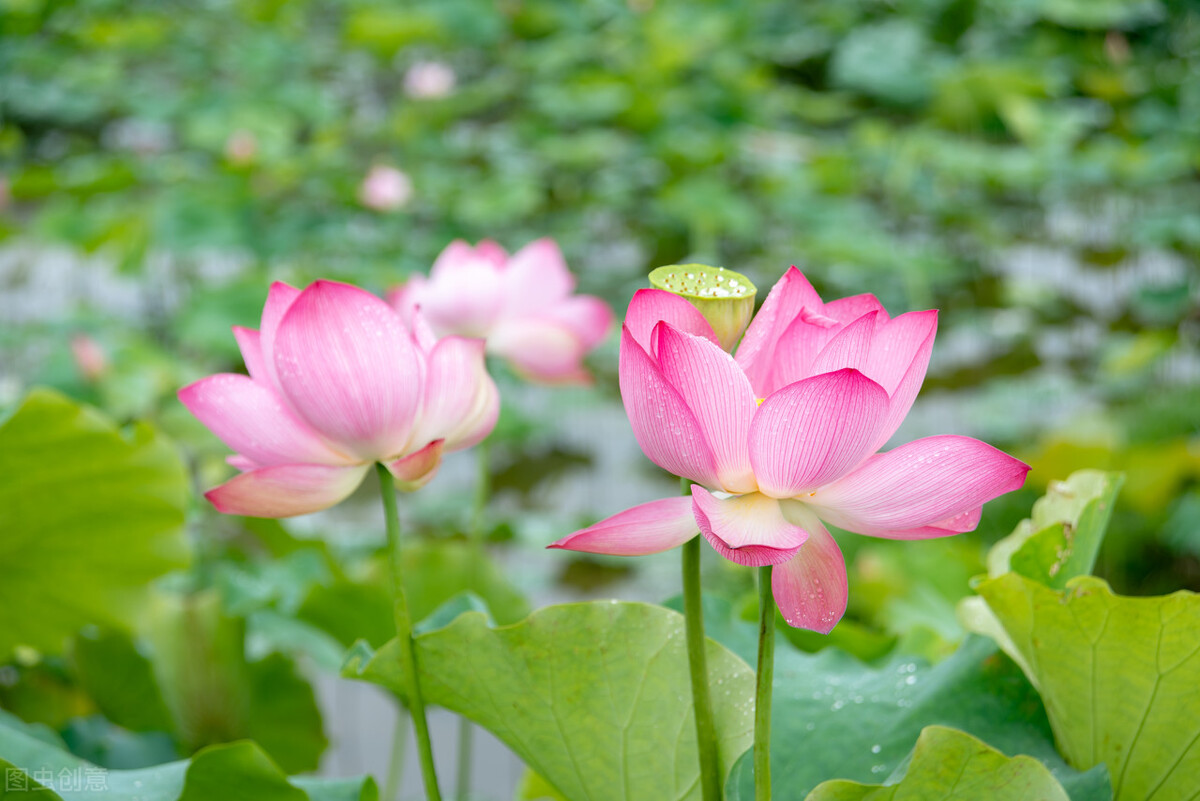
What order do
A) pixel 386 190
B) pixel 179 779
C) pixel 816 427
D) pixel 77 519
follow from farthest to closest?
pixel 386 190 → pixel 77 519 → pixel 179 779 → pixel 816 427

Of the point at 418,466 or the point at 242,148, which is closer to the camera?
the point at 418,466

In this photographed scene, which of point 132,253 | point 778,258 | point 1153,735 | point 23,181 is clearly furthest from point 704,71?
point 1153,735

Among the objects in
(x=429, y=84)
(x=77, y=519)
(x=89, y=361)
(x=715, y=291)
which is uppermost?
(x=715, y=291)

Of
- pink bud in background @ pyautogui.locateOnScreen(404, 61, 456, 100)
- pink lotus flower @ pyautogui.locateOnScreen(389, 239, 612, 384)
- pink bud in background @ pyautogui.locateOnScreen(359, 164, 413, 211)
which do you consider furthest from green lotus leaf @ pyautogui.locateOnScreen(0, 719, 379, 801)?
pink bud in background @ pyautogui.locateOnScreen(404, 61, 456, 100)

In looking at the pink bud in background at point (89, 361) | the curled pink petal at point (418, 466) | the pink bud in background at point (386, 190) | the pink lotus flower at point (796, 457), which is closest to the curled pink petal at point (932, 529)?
the pink lotus flower at point (796, 457)

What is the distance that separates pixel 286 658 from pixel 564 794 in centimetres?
44

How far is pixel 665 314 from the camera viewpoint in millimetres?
238

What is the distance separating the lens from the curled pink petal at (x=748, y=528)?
205 millimetres

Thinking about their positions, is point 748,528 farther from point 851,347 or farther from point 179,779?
point 179,779

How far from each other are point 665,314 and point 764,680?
92 mm

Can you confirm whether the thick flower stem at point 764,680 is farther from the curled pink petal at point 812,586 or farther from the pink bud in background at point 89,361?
the pink bud in background at point 89,361

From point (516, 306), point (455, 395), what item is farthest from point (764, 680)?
point (516, 306)

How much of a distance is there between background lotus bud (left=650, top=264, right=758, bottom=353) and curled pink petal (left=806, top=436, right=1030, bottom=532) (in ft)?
0.16

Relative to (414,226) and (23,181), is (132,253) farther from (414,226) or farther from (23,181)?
(414,226)
